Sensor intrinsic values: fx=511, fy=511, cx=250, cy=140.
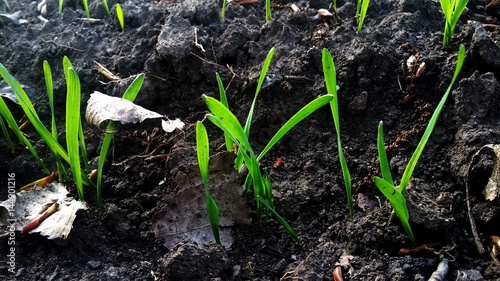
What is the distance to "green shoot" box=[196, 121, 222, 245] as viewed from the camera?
4.08 feet

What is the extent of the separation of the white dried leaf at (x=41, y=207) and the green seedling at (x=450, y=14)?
1.30 meters

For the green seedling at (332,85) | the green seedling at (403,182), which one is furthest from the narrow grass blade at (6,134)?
the green seedling at (403,182)

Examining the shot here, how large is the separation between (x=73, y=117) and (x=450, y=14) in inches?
48.9

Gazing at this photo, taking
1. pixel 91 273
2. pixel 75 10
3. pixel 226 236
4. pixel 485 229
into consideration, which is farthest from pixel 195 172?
pixel 75 10

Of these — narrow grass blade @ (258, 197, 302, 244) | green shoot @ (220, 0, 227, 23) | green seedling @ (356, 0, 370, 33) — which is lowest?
narrow grass blade @ (258, 197, 302, 244)

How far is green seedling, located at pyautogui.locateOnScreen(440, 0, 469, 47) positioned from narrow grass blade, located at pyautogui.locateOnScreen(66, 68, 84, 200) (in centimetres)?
118

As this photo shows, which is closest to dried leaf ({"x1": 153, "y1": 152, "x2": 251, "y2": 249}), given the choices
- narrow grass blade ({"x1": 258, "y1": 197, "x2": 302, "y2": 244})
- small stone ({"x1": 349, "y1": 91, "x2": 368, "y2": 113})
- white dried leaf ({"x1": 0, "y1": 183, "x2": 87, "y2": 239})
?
narrow grass blade ({"x1": 258, "y1": 197, "x2": 302, "y2": 244})

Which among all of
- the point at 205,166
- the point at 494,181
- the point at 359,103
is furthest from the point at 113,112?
the point at 494,181

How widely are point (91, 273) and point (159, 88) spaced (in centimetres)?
76

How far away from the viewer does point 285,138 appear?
1.71m

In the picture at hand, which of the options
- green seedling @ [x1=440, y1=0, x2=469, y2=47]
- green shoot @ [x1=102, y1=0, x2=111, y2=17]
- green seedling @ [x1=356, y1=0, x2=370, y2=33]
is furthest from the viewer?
green shoot @ [x1=102, y1=0, x2=111, y2=17]

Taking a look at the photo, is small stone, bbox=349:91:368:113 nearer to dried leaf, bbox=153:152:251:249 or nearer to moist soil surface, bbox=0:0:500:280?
moist soil surface, bbox=0:0:500:280

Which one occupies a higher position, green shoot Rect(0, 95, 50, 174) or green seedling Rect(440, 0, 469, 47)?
green seedling Rect(440, 0, 469, 47)

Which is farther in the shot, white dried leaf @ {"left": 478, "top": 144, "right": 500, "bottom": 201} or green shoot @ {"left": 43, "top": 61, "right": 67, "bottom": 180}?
green shoot @ {"left": 43, "top": 61, "right": 67, "bottom": 180}
